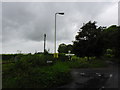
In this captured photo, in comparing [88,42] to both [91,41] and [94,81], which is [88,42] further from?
[94,81]

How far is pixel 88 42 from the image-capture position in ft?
81.8

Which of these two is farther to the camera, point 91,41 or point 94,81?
point 91,41

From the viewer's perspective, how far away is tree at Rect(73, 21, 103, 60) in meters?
24.7

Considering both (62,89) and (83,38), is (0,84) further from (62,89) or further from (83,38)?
(83,38)

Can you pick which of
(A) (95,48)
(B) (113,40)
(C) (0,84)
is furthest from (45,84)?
(B) (113,40)

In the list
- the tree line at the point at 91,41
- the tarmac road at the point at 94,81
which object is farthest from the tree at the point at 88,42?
the tarmac road at the point at 94,81

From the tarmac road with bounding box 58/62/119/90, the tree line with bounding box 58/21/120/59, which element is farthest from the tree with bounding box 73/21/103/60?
the tarmac road with bounding box 58/62/119/90

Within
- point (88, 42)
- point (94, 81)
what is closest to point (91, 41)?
point (88, 42)

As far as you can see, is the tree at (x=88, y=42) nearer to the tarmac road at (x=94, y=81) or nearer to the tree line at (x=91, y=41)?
the tree line at (x=91, y=41)

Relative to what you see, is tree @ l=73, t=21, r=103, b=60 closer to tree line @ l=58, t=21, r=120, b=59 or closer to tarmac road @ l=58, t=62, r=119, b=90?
tree line @ l=58, t=21, r=120, b=59

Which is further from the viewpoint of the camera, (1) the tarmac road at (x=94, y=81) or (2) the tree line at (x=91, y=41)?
(2) the tree line at (x=91, y=41)

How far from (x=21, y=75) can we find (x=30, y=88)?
3.28ft

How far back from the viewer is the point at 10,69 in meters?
8.64

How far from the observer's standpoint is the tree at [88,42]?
2469 cm
